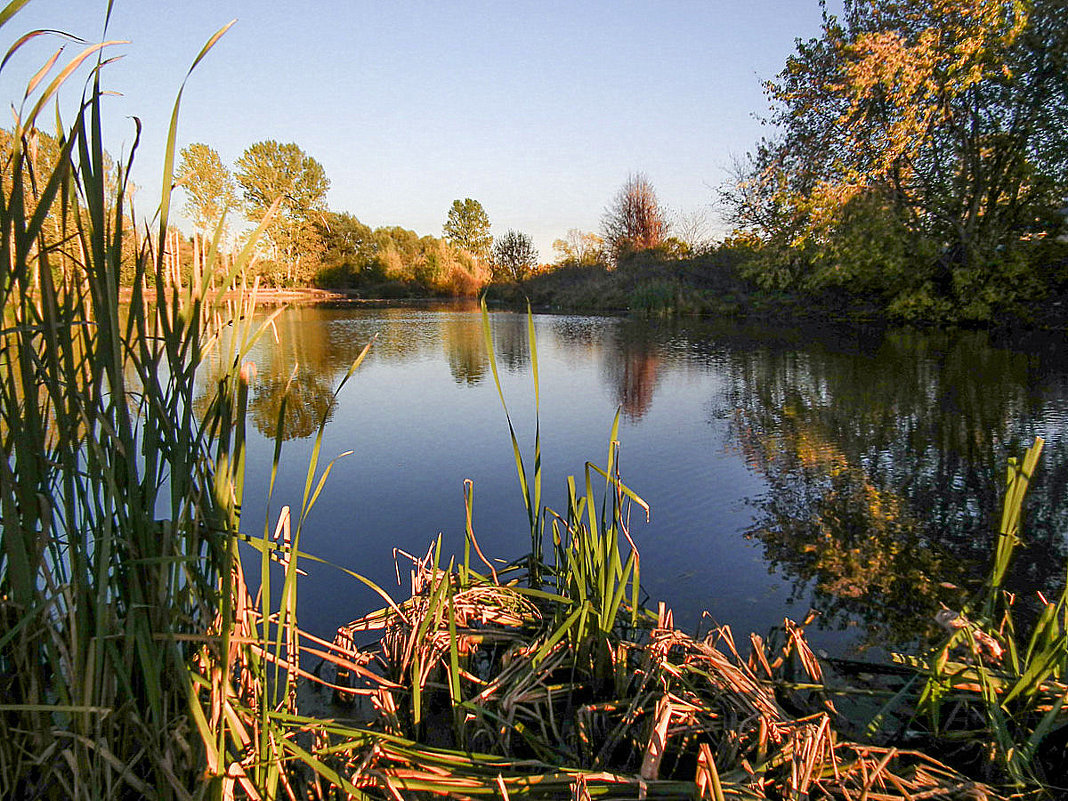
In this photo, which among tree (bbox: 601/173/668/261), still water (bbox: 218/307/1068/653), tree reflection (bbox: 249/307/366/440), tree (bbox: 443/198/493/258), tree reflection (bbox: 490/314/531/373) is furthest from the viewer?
tree (bbox: 443/198/493/258)

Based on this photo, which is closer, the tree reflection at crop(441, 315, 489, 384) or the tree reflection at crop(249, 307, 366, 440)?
the tree reflection at crop(249, 307, 366, 440)

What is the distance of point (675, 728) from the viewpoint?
3.98ft

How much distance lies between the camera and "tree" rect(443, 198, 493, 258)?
5516 cm

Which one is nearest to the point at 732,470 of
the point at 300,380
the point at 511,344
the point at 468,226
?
the point at 300,380

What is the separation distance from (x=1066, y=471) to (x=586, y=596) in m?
A: 3.33

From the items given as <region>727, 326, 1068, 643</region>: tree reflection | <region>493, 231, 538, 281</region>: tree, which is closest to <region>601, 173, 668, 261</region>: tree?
<region>493, 231, 538, 281</region>: tree

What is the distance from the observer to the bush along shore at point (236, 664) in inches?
34.0

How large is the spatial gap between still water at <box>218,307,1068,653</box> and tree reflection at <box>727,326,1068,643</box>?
1 centimetres

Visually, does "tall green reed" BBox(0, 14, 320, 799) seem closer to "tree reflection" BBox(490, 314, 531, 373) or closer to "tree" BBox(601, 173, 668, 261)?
"tree reflection" BBox(490, 314, 531, 373)

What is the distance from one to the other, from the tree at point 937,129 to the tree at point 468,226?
43.9 metres

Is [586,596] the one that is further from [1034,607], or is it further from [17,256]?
[1034,607]

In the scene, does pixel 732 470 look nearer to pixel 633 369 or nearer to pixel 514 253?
pixel 633 369

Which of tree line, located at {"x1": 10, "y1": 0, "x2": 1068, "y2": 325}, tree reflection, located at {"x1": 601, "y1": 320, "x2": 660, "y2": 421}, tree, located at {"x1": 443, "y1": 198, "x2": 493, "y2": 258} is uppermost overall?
tree, located at {"x1": 443, "y1": 198, "x2": 493, "y2": 258}

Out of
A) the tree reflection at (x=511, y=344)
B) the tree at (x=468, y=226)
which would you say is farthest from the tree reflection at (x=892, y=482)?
the tree at (x=468, y=226)
